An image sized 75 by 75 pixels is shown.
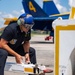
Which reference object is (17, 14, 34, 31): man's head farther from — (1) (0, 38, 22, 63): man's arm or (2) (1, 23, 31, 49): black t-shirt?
(1) (0, 38, 22, 63): man's arm

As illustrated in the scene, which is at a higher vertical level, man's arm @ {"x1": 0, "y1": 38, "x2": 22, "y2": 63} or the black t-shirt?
the black t-shirt

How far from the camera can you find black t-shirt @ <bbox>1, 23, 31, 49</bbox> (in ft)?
13.8

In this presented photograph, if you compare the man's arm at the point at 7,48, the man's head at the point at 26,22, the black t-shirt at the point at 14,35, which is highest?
the man's head at the point at 26,22

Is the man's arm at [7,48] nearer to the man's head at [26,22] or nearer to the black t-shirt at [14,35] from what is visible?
the black t-shirt at [14,35]

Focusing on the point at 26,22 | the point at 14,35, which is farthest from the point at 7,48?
the point at 26,22

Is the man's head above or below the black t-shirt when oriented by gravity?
above

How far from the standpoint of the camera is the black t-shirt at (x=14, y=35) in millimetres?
4207

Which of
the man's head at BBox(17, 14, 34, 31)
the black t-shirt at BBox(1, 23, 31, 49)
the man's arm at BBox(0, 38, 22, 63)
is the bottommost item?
the man's arm at BBox(0, 38, 22, 63)

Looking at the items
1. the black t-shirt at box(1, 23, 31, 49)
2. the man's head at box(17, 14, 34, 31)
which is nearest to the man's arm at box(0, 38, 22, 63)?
the black t-shirt at box(1, 23, 31, 49)

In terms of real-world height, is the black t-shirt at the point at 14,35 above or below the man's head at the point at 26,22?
below

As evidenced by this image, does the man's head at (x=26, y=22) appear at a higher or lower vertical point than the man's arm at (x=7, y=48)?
higher

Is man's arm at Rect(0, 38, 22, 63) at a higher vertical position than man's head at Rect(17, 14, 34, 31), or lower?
lower

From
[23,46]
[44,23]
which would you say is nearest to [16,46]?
[23,46]

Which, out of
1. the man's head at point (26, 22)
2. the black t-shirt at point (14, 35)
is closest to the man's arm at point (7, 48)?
the black t-shirt at point (14, 35)
